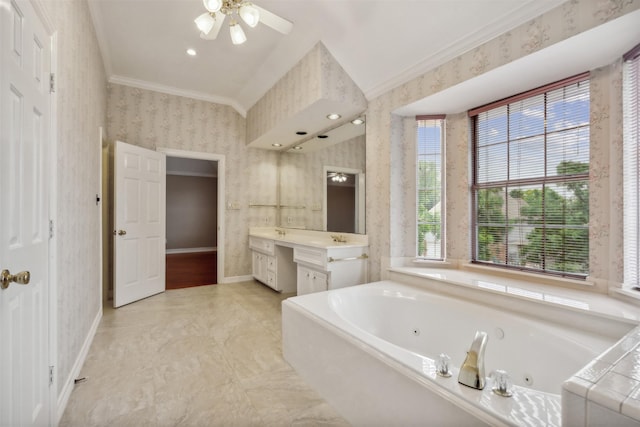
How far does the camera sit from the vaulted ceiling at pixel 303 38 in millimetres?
2074

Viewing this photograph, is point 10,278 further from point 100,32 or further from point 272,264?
point 272,264

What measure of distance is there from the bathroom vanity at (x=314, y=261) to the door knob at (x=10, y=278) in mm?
2194

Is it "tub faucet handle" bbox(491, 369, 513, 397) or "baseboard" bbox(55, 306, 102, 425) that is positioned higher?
"tub faucet handle" bbox(491, 369, 513, 397)

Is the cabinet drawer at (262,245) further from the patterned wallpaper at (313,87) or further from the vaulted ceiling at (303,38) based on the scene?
the vaulted ceiling at (303,38)

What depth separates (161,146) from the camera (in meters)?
4.17

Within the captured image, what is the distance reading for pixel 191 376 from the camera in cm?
200

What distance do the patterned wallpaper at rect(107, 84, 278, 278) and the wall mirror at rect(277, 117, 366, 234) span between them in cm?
46

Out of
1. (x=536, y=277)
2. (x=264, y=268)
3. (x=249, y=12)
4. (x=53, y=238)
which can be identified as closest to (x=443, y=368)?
(x=536, y=277)

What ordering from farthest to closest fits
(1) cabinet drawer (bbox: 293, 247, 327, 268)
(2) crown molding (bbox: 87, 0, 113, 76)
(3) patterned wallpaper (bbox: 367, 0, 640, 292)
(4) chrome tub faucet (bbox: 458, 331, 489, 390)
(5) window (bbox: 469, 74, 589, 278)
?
(1) cabinet drawer (bbox: 293, 247, 327, 268)
(2) crown molding (bbox: 87, 0, 113, 76)
(5) window (bbox: 469, 74, 589, 278)
(3) patterned wallpaper (bbox: 367, 0, 640, 292)
(4) chrome tub faucet (bbox: 458, 331, 489, 390)

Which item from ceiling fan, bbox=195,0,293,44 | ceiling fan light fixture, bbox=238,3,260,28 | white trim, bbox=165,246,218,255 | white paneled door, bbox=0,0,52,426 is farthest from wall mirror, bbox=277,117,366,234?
white trim, bbox=165,246,218,255

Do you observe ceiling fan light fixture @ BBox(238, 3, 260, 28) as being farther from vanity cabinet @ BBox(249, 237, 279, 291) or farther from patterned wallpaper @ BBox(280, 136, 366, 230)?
vanity cabinet @ BBox(249, 237, 279, 291)

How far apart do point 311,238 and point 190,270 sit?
3.11m

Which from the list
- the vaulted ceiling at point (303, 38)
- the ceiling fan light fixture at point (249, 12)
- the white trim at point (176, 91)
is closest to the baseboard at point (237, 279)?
the white trim at point (176, 91)

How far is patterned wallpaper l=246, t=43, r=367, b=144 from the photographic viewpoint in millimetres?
2873
